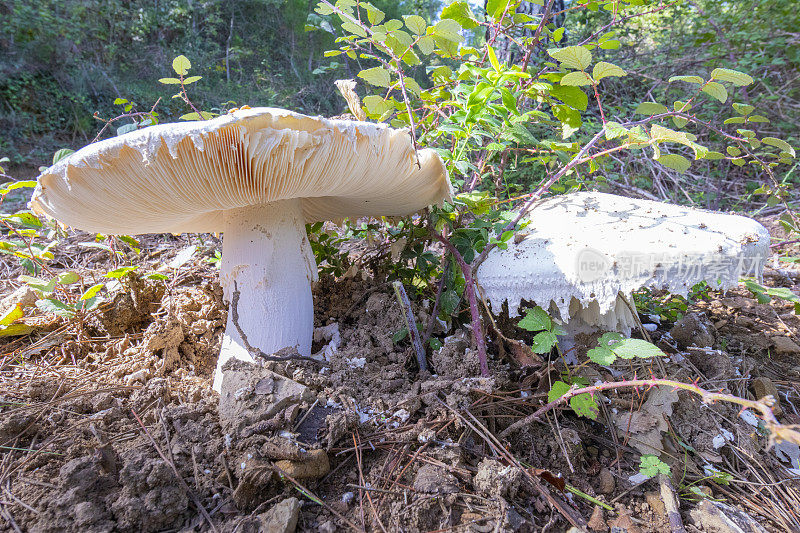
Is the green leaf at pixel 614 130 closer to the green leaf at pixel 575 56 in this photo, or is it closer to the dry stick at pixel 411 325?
the green leaf at pixel 575 56

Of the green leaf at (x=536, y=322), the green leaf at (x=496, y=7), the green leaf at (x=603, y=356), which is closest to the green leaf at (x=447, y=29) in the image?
the green leaf at (x=496, y=7)

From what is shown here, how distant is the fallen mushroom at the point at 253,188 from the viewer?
1.32 meters

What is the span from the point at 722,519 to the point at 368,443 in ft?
3.71

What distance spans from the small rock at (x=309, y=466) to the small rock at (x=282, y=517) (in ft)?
0.27

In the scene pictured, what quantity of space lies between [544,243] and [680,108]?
2.86 feet

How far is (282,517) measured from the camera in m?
1.13

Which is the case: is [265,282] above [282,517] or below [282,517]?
above

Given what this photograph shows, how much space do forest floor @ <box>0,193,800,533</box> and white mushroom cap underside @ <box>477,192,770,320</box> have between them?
32 cm

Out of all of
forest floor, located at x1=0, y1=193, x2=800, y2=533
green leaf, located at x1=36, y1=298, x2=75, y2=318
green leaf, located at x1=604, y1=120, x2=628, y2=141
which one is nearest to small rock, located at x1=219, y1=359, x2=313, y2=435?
forest floor, located at x1=0, y1=193, x2=800, y2=533

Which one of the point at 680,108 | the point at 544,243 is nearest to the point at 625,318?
the point at 544,243

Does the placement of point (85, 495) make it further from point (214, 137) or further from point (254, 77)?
point (254, 77)

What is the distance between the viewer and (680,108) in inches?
72.5

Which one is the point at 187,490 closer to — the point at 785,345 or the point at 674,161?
the point at 674,161

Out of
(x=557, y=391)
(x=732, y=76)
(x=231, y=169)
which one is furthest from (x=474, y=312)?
(x=732, y=76)
